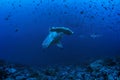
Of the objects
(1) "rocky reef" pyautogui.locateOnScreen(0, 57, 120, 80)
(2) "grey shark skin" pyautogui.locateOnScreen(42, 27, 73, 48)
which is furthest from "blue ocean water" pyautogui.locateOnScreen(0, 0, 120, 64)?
(1) "rocky reef" pyautogui.locateOnScreen(0, 57, 120, 80)

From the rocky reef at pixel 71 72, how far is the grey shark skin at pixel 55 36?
8.44ft

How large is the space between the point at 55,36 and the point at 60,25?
252 centimetres

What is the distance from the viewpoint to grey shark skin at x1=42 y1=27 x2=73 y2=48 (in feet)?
41.0

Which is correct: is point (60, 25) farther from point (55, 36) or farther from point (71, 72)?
point (71, 72)

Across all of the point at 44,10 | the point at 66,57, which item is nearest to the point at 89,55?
the point at 66,57

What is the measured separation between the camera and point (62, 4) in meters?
18.0

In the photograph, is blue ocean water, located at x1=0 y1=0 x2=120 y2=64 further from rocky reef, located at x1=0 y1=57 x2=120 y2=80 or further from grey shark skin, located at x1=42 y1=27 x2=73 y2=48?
rocky reef, located at x1=0 y1=57 x2=120 y2=80

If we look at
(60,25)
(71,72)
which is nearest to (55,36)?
(60,25)

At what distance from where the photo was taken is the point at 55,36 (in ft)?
42.4

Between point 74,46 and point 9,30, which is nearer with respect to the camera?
point 74,46

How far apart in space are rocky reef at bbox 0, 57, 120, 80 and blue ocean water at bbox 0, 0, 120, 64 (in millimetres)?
1584

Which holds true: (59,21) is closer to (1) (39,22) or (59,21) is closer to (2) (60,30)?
(1) (39,22)

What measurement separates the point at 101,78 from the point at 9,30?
860cm

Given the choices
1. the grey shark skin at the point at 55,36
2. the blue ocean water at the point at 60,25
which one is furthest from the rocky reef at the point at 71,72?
the grey shark skin at the point at 55,36
